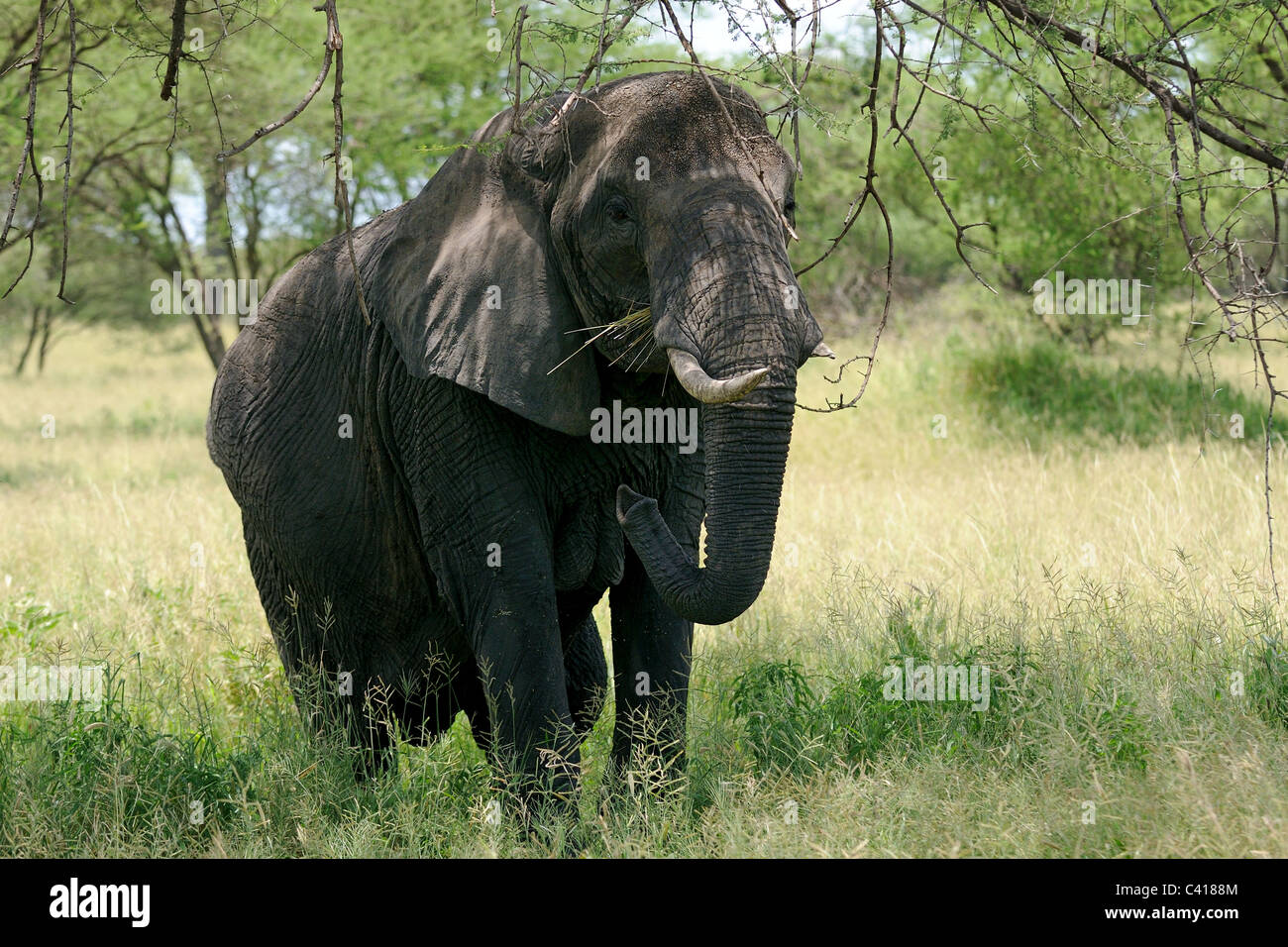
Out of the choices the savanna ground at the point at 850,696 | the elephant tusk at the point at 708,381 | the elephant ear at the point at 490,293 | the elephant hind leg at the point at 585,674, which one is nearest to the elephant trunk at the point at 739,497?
the elephant tusk at the point at 708,381

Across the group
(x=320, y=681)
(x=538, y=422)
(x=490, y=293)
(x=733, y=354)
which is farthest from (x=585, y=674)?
(x=733, y=354)

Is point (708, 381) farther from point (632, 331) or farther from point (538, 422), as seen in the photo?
point (538, 422)

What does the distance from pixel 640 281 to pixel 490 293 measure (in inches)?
20.9

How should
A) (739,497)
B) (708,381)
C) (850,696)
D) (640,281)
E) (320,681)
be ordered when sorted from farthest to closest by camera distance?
(850,696)
(320,681)
(640,281)
(739,497)
(708,381)

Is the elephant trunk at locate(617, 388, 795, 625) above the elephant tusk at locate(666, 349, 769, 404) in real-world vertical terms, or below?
below

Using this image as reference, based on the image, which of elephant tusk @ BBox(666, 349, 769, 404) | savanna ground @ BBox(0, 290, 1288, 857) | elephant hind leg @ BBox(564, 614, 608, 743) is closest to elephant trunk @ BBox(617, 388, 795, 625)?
elephant tusk @ BBox(666, 349, 769, 404)

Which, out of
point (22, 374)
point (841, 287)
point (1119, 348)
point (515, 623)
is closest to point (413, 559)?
point (515, 623)

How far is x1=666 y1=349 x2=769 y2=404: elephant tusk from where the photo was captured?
3459mm

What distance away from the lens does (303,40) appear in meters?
15.2

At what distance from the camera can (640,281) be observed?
162 inches

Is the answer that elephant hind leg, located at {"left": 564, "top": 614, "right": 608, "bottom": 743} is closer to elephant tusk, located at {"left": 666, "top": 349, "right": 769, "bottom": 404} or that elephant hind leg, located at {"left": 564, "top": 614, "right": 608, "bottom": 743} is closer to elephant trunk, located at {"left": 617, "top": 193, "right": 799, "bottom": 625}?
elephant trunk, located at {"left": 617, "top": 193, "right": 799, "bottom": 625}

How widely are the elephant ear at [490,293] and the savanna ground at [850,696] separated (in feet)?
4.48
